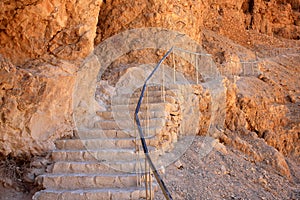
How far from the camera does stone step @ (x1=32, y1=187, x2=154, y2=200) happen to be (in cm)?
362

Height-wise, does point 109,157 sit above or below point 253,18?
below

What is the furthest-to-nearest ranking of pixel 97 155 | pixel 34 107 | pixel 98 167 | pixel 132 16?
pixel 132 16 → pixel 34 107 → pixel 97 155 → pixel 98 167

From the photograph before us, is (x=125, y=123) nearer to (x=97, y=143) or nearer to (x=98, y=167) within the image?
(x=97, y=143)

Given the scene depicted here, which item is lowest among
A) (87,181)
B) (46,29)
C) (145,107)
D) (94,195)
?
(94,195)

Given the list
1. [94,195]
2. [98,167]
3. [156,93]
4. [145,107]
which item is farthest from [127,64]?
[94,195]

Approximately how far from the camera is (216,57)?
1176cm

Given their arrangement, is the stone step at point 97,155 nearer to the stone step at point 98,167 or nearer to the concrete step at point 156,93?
the stone step at point 98,167

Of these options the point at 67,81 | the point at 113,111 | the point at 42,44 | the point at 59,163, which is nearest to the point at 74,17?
the point at 42,44

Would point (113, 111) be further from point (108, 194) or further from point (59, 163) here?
point (108, 194)

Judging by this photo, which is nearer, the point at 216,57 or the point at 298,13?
the point at 216,57

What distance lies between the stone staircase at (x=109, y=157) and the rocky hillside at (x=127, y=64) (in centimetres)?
47

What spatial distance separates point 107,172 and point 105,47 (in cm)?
439

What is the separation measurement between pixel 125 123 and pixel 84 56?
4.23ft

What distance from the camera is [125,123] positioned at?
Result: 502 cm
